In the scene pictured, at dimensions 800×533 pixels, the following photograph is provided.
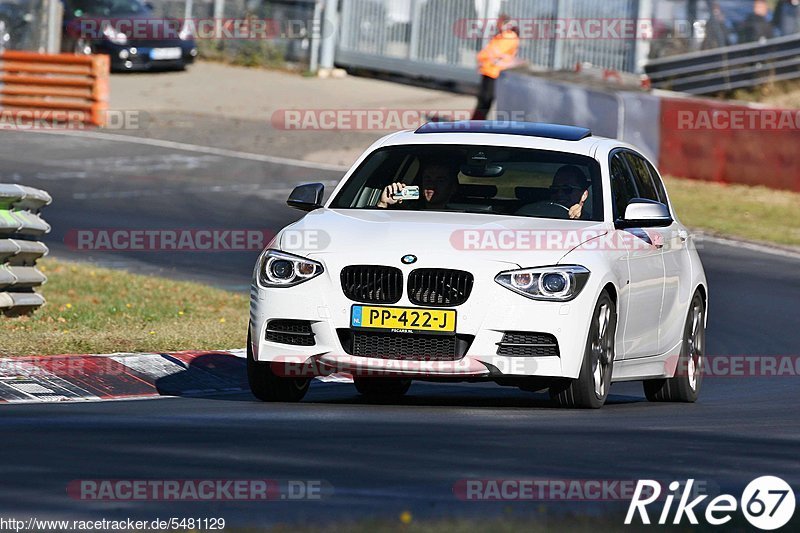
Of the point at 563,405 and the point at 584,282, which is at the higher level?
the point at 584,282

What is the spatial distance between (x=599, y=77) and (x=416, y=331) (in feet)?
68.1

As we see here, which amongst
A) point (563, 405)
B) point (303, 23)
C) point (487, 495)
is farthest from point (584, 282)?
point (303, 23)

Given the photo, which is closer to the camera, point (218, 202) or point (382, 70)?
point (218, 202)

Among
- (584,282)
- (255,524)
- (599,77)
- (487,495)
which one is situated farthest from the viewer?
(599,77)

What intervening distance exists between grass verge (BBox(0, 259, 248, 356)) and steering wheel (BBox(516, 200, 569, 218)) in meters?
3.04

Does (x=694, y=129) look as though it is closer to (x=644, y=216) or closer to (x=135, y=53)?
(x=135, y=53)

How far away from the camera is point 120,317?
44.9 ft

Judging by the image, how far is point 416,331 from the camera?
9.12m

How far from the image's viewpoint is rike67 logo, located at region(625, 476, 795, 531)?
6.16 m

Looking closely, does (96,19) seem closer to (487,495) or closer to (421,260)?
(421,260)

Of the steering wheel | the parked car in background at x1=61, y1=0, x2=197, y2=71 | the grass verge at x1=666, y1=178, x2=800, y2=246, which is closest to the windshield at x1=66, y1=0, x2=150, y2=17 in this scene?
the parked car in background at x1=61, y1=0, x2=197, y2=71

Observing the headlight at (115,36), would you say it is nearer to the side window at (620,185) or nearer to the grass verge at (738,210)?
the grass verge at (738,210)

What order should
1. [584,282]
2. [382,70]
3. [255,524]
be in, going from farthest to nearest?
1. [382,70]
2. [584,282]
3. [255,524]

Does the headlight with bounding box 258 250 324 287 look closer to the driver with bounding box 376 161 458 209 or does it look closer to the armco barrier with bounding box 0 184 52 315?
the driver with bounding box 376 161 458 209
